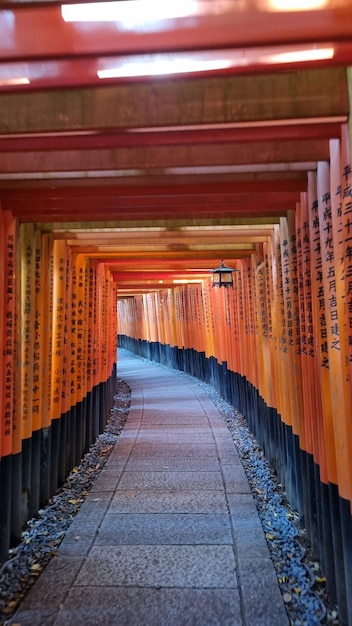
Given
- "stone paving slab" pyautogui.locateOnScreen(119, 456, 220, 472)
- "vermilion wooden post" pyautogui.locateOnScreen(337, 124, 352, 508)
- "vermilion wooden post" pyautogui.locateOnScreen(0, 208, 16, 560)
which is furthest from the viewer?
"stone paving slab" pyautogui.locateOnScreen(119, 456, 220, 472)

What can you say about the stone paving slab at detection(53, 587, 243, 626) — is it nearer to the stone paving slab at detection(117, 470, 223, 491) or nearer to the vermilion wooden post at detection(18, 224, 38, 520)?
the vermilion wooden post at detection(18, 224, 38, 520)

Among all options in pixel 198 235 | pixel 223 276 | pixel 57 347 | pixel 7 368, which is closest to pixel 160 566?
pixel 7 368

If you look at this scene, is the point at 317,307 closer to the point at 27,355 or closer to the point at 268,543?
the point at 268,543

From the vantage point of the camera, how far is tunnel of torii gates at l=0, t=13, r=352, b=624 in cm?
263

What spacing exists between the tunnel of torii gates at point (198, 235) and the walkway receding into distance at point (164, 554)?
0.49 m

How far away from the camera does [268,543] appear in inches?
159

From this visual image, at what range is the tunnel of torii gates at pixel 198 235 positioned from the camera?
2.63 meters

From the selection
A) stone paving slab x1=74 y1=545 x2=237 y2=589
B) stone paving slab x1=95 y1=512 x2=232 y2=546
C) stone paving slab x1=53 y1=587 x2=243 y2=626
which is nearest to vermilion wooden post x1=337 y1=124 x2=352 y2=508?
stone paving slab x1=53 y1=587 x2=243 y2=626

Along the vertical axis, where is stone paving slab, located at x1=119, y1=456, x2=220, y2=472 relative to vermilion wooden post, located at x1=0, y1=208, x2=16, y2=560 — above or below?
below

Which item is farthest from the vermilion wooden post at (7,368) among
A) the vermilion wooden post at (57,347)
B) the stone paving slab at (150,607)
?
the vermilion wooden post at (57,347)

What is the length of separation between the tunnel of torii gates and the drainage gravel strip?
0.14 meters

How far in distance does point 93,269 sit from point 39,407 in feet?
Result: 10.4

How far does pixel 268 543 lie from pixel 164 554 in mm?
884

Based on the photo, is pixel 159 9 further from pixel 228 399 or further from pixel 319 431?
pixel 228 399
